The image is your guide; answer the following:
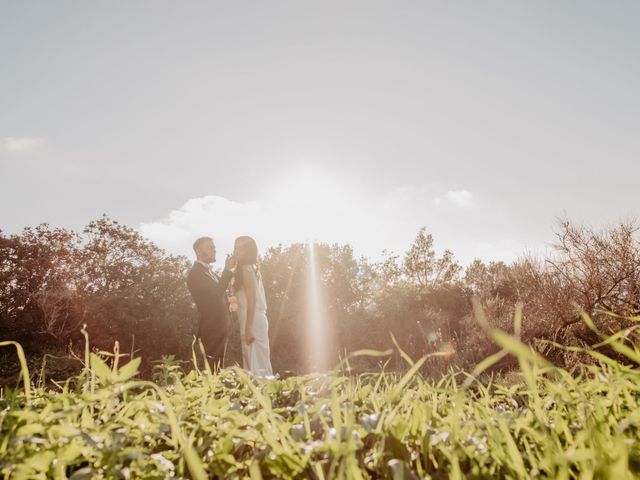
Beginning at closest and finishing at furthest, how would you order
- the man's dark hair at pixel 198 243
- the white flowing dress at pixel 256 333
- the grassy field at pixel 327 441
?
the grassy field at pixel 327 441 < the white flowing dress at pixel 256 333 < the man's dark hair at pixel 198 243

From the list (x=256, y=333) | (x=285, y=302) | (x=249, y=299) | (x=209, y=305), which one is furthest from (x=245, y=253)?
(x=285, y=302)

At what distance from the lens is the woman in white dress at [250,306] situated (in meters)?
6.11

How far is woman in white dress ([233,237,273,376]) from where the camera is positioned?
6.11 metres

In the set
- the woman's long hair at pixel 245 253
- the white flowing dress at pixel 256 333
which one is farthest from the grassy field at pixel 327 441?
the white flowing dress at pixel 256 333

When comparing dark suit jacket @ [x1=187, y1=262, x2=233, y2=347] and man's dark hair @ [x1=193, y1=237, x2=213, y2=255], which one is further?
man's dark hair @ [x1=193, y1=237, x2=213, y2=255]

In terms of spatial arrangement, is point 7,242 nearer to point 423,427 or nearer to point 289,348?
point 289,348

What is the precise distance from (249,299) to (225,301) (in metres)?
0.47

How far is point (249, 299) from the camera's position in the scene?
20.0 feet

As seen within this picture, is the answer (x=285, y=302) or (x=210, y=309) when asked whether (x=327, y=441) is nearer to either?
(x=210, y=309)

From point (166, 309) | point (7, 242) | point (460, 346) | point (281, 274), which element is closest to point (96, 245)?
point (7, 242)

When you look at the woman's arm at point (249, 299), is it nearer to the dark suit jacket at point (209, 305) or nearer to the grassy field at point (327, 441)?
the dark suit jacket at point (209, 305)

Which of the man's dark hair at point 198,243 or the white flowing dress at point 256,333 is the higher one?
the man's dark hair at point 198,243

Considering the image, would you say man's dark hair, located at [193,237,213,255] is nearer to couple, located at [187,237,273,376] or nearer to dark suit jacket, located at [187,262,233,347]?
couple, located at [187,237,273,376]

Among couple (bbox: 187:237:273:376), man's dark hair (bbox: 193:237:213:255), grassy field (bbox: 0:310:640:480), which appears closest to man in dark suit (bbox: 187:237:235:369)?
couple (bbox: 187:237:273:376)
